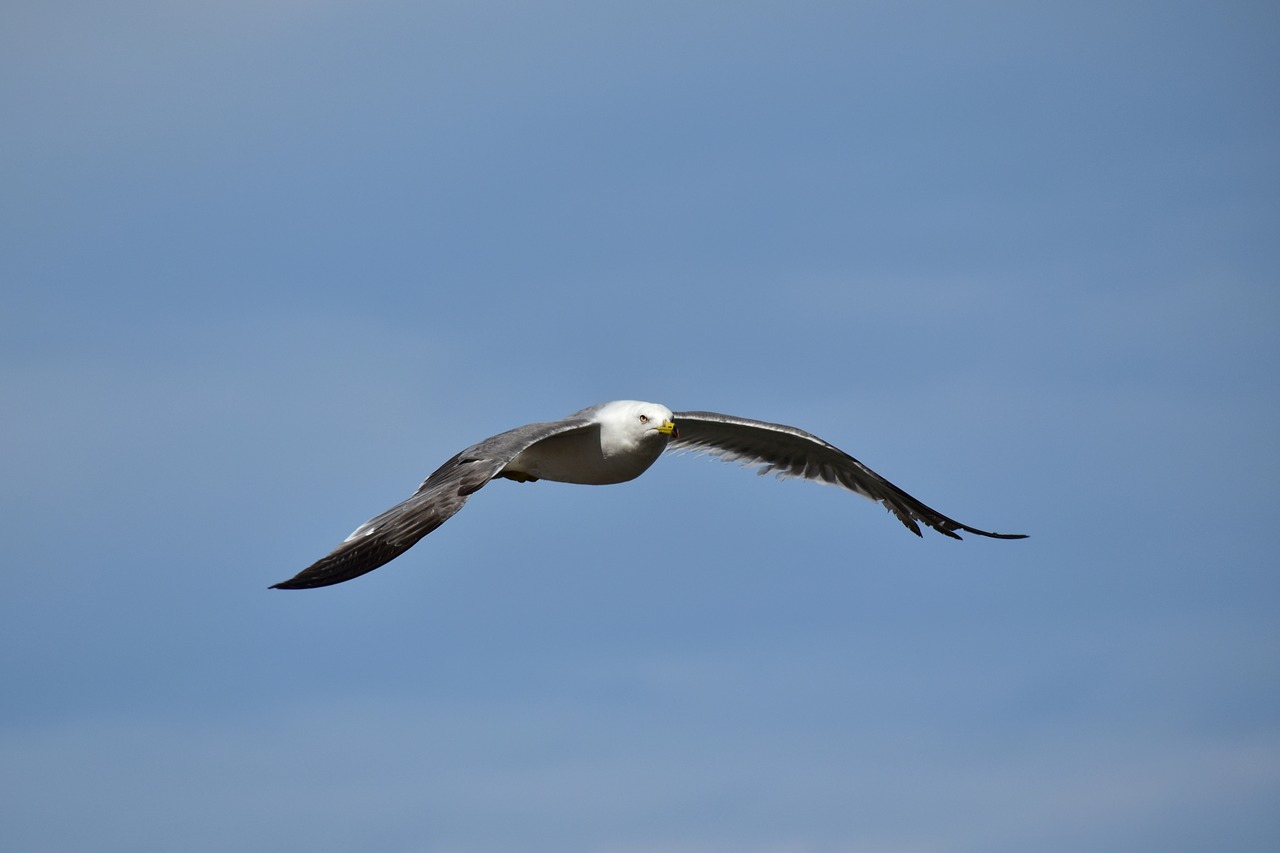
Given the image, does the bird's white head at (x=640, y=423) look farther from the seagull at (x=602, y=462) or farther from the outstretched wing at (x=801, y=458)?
the outstretched wing at (x=801, y=458)

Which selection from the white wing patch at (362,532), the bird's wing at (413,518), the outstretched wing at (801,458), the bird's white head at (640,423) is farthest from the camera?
the outstretched wing at (801,458)

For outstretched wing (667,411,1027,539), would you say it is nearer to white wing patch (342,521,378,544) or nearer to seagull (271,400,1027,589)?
seagull (271,400,1027,589)

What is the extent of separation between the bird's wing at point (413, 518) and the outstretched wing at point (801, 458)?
6.43m

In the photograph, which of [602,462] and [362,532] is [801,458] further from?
[362,532]

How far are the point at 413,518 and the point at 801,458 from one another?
35.9ft

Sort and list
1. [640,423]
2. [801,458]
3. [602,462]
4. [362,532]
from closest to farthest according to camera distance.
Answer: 1. [362,532]
2. [640,423]
3. [602,462]
4. [801,458]

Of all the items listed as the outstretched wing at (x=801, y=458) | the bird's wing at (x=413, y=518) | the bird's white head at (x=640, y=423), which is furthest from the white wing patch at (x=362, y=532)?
the outstretched wing at (x=801, y=458)

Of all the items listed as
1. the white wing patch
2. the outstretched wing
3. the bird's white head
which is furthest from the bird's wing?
the outstretched wing

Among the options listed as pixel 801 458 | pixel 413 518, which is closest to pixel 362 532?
pixel 413 518

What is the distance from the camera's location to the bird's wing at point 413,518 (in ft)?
55.1

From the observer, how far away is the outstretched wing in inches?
1032

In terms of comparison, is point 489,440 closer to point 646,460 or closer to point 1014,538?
point 646,460

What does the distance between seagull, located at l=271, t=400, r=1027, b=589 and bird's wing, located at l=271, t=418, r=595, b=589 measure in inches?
0.5

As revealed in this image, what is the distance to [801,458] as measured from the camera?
27109 millimetres
